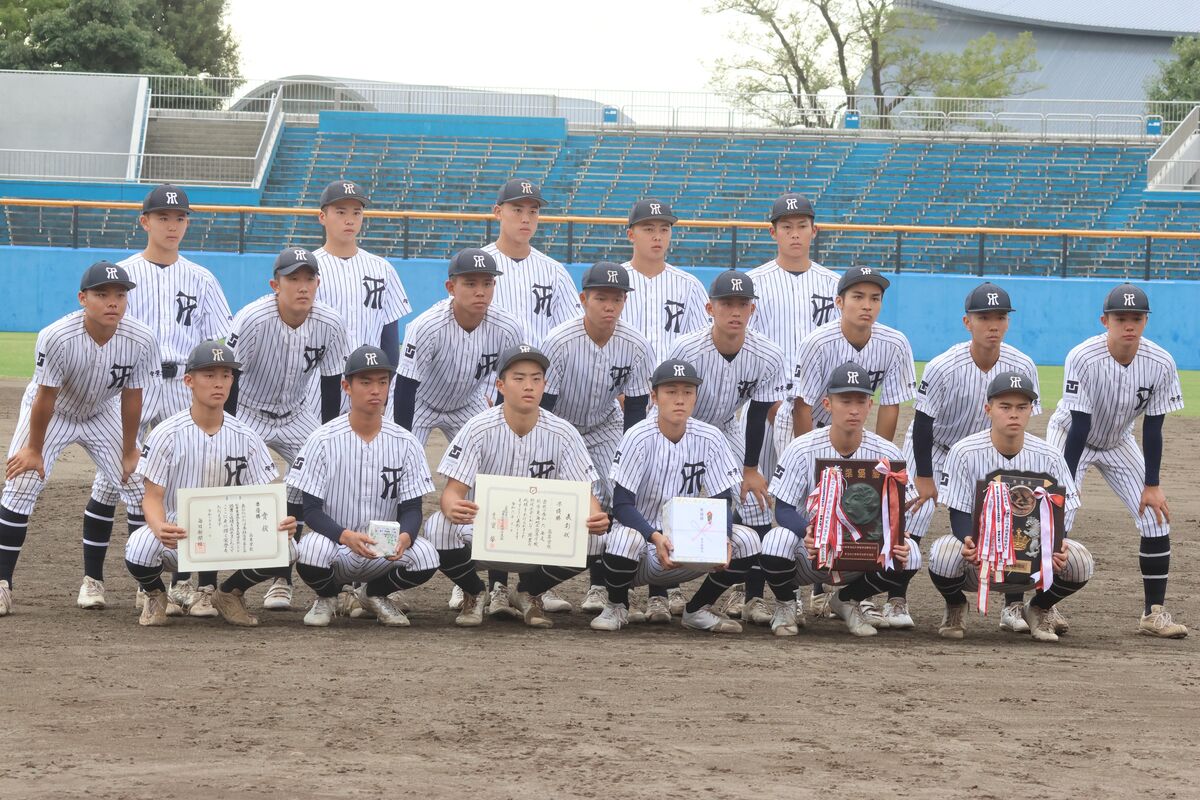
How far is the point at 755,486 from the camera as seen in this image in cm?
725

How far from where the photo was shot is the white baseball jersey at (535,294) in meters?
8.17

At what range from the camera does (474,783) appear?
4.38 metres

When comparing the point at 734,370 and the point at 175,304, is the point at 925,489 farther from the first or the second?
the point at 175,304

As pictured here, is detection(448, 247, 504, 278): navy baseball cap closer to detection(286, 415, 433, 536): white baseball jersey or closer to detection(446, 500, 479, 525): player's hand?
detection(286, 415, 433, 536): white baseball jersey

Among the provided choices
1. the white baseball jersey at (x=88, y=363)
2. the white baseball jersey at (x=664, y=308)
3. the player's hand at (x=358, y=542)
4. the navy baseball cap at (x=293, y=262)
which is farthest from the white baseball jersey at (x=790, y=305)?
the white baseball jersey at (x=88, y=363)

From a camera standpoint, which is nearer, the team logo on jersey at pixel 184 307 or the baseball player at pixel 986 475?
the baseball player at pixel 986 475

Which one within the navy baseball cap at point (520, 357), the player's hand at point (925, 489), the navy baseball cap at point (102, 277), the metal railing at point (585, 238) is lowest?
the player's hand at point (925, 489)

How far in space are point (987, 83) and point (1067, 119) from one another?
1380cm

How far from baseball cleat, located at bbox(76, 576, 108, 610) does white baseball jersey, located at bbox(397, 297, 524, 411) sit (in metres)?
1.83

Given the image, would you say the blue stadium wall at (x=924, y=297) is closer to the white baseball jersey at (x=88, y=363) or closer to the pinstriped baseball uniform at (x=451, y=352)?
the pinstriped baseball uniform at (x=451, y=352)

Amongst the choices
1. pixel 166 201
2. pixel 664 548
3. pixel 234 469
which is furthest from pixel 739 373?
pixel 166 201

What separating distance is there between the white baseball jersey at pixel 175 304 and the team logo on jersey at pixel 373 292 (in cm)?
75

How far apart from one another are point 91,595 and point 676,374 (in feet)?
9.96

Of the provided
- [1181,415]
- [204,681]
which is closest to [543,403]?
[204,681]
